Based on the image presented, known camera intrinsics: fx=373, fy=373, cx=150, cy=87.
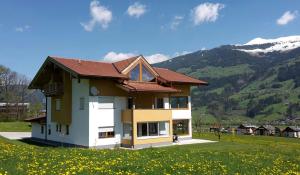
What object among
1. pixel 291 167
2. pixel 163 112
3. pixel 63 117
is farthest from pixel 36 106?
pixel 291 167

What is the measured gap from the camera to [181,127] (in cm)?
4716

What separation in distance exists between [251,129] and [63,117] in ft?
426

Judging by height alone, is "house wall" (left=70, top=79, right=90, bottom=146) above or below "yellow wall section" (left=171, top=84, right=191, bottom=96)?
below

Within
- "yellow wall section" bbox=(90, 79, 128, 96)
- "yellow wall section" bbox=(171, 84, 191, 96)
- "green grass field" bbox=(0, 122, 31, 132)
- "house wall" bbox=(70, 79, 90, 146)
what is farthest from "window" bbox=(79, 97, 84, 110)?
"green grass field" bbox=(0, 122, 31, 132)

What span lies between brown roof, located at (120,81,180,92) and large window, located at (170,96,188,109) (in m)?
4.07

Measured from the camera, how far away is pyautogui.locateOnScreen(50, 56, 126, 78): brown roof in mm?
37156

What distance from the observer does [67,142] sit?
41.4 m

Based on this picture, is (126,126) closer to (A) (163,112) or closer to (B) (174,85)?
(A) (163,112)

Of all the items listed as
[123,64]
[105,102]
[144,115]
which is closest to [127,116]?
[144,115]

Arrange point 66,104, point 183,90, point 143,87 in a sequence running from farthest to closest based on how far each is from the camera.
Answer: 1. point 183,90
2. point 66,104
3. point 143,87

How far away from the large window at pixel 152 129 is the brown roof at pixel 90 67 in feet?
19.9

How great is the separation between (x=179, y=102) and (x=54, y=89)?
15363 mm

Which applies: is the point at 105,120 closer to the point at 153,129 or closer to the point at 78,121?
the point at 78,121

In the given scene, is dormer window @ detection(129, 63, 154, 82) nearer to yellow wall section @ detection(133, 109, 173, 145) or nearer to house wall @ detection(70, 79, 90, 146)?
yellow wall section @ detection(133, 109, 173, 145)
